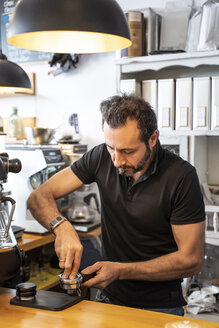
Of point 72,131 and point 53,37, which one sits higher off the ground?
point 53,37

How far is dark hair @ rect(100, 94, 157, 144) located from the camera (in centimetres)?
156

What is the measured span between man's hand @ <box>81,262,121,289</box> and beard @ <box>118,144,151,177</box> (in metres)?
0.35

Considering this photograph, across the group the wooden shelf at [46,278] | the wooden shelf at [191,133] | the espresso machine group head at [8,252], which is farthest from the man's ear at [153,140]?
the wooden shelf at [46,278]

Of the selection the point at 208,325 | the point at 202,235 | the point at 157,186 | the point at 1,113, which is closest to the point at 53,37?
the point at 157,186

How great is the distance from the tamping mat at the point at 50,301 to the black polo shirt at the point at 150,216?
0.40 m

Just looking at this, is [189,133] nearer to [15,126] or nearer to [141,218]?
[141,218]

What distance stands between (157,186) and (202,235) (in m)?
0.25

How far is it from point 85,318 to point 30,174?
1.64 metres

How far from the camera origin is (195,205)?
5.23 feet

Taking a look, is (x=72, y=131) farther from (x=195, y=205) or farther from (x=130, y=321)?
(x=130, y=321)

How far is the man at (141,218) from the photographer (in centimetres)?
156

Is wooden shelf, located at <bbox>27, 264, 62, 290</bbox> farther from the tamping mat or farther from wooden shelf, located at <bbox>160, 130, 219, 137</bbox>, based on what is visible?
the tamping mat

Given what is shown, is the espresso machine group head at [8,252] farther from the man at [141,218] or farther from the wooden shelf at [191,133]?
the wooden shelf at [191,133]

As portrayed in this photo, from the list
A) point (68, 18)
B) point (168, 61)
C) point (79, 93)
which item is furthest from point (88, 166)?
point (79, 93)
